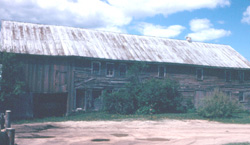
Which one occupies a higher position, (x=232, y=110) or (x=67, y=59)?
(x=67, y=59)

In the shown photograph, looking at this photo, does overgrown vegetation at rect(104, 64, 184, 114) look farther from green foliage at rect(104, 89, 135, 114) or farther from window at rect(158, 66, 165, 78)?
window at rect(158, 66, 165, 78)

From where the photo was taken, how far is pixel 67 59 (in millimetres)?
21359

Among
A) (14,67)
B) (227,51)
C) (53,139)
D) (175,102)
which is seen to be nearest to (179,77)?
(175,102)

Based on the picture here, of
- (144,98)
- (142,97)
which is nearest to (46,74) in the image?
(142,97)

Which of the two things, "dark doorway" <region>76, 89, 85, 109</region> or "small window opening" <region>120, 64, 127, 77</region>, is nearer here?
"dark doorway" <region>76, 89, 85, 109</region>

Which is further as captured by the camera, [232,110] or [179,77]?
[179,77]

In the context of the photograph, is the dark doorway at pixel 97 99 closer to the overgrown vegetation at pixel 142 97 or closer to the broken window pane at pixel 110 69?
the overgrown vegetation at pixel 142 97

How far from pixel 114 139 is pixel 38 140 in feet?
11.0

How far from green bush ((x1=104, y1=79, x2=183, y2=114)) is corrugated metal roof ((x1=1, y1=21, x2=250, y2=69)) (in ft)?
9.11

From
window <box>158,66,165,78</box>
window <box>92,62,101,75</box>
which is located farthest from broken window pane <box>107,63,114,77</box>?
window <box>158,66,165,78</box>

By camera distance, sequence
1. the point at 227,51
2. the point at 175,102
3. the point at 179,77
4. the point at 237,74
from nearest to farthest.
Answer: the point at 175,102 → the point at 179,77 → the point at 237,74 → the point at 227,51

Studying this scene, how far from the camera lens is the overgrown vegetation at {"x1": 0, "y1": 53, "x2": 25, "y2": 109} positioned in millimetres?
18047

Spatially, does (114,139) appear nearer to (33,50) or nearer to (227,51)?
(33,50)

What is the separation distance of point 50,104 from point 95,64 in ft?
17.5
